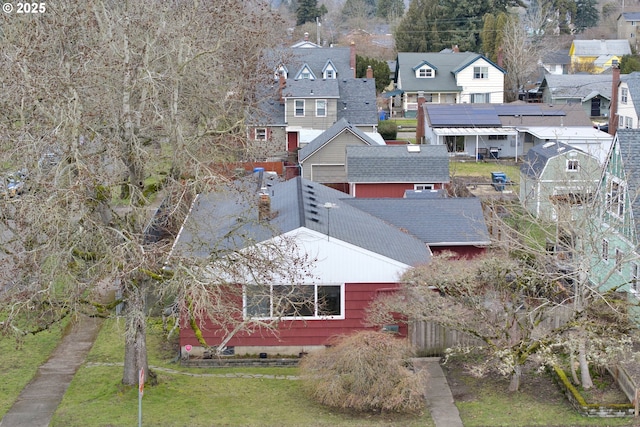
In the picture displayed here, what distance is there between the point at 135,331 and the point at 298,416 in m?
4.38

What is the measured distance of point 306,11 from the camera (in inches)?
4557

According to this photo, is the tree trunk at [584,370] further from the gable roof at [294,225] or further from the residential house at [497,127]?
the residential house at [497,127]

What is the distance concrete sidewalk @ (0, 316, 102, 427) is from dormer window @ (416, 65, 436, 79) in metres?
57.0

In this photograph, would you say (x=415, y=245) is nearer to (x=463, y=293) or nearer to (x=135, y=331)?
(x=463, y=293)

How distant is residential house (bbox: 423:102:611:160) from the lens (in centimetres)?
5809

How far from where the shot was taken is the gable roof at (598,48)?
10269 cm

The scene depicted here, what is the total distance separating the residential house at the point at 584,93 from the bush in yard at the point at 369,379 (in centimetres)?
6088

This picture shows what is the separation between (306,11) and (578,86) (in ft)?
162

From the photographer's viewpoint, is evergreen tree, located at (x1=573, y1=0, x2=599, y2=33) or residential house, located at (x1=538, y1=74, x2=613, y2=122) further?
evergreen tree, located at (x1=573, y1=0, x2=599, y2=33)

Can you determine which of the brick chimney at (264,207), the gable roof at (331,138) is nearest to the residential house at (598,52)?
the gable roof at (331,138)

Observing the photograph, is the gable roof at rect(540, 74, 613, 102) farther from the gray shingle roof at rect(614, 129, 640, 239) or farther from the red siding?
the red siding

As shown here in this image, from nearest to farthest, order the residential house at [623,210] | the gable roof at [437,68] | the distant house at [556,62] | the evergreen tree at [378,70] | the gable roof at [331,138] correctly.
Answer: the residential house at [623,210]
the gable roof at [331,138]
the gable roof at [437,68]
the evergreen tree at [378,70]
the distant house at [556,62]

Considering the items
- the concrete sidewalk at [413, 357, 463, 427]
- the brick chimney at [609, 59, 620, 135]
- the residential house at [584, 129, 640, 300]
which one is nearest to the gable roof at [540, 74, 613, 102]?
the brick chimney at [609, 59, 620, 135]

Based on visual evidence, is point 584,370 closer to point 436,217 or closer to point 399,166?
point 436,217
